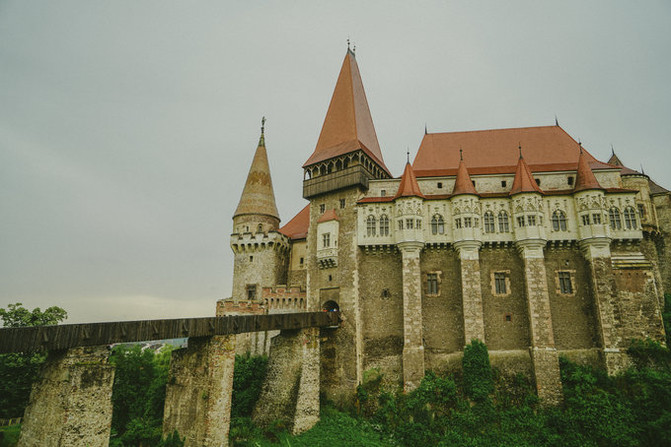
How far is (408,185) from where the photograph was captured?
2367cm

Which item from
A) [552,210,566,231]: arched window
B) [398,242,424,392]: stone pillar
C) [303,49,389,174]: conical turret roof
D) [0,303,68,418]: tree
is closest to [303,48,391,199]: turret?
[303,49,389,174]: conical turret roof

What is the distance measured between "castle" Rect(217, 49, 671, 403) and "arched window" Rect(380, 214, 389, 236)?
0.07 m

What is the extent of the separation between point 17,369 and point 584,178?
118ft

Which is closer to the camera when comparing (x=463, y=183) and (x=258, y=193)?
(x=463, y=183)

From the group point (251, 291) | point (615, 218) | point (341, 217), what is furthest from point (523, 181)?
point (251, 291)

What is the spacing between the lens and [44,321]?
2447 cm

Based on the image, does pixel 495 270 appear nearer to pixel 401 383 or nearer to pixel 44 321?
pixel 401 383

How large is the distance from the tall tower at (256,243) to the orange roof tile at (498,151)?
1238 centimetres

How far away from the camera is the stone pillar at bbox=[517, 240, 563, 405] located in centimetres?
1917

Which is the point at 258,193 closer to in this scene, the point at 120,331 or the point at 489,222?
the point at 489,222

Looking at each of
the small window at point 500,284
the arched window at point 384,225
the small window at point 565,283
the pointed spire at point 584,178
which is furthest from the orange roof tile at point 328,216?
the pointed spire at point 584,178

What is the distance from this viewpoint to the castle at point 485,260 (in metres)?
20.4

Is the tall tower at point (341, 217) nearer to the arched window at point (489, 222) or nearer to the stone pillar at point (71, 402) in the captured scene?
the arched window at point (489, 222)

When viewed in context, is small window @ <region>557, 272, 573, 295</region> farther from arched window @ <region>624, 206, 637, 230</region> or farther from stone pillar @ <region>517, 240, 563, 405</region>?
arched window @ <region>624, 206, 637, 230</region>
